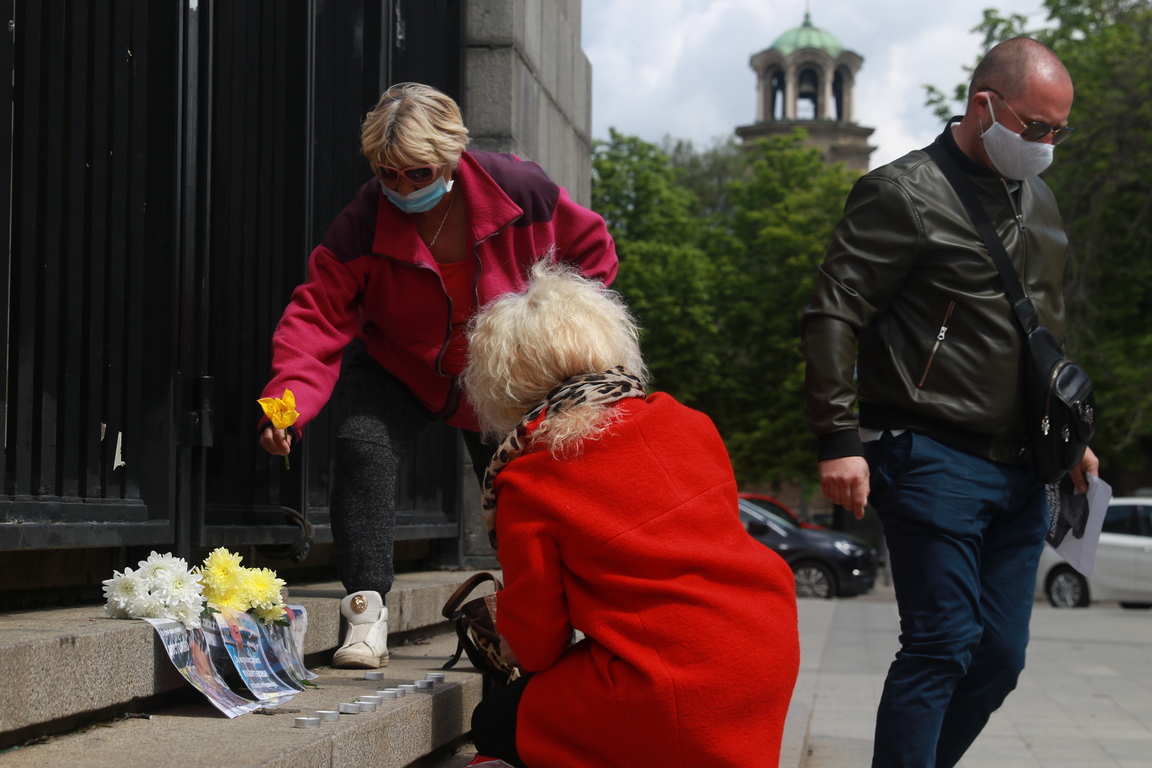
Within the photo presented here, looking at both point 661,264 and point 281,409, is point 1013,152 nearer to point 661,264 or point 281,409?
point 281,409

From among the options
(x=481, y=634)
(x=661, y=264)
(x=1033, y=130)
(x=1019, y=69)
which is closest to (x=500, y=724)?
(x=481, y=634)

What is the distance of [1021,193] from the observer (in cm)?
355

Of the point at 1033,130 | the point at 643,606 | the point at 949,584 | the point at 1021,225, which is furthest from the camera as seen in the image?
the point at 1021,225

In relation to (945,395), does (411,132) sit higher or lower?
higher

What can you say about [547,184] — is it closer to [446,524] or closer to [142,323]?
[142,323]

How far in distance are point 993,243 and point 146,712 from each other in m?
2.40

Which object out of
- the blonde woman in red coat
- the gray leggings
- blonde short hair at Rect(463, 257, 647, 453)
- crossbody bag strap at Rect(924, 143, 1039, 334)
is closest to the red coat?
the blonde woman in red coat

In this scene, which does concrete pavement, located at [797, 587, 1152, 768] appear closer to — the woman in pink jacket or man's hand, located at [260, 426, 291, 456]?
the woman in pink jacket

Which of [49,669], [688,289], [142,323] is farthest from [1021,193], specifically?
[688,289]

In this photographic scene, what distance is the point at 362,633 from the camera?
3.60 m

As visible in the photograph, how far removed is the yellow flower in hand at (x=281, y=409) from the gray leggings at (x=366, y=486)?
369 millimetres

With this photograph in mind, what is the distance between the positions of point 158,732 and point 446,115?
1.88 metres

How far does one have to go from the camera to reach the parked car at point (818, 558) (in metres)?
18.6

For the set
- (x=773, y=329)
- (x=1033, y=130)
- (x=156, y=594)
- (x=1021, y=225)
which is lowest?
(x=156, y=594)
